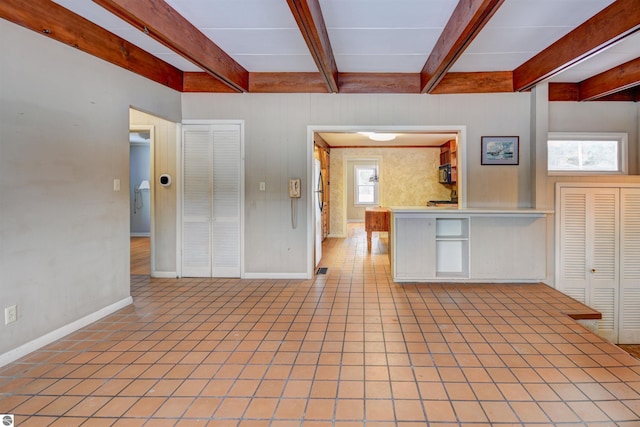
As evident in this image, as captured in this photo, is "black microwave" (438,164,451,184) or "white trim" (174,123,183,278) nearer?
"white trim" (174,123,183,278)

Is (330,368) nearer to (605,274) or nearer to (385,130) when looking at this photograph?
(385,130)

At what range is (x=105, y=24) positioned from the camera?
2.88 m

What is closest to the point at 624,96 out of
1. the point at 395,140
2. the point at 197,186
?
the point at 395,140

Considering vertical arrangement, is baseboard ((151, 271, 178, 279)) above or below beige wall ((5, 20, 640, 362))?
below

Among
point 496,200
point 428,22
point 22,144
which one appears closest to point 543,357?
point 496,200

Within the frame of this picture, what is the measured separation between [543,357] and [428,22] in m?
2.75

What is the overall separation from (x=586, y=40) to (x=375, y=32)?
1.84 m

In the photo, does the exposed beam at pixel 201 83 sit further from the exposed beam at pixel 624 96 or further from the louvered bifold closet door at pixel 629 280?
the louvered bifold closet door at pixel 629 280

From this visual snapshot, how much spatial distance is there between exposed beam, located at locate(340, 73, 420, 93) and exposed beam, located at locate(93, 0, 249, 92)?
1.38 m

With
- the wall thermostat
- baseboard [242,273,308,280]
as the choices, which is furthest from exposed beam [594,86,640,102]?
the wall thermostat

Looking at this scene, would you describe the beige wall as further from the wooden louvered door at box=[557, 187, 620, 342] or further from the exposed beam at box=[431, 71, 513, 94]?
the wooden louvered door at box=[557, 187, 620, 342]

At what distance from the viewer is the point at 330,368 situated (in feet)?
7.00

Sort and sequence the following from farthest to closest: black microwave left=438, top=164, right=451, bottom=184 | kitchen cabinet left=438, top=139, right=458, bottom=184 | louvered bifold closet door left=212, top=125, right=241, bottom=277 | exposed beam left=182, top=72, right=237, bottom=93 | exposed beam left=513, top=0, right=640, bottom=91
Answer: black microwave left=438, top=164, right=451, bottom=184
kitchen cabinet left=438, top=139, right=458, bottom=184
louvered bifold closet door left=212, top=125, right=241, bottom=277
exposed beam left=182, top=72, right=237, bottom=93
exposed beam left=513, top=0, right=640, bottom=91

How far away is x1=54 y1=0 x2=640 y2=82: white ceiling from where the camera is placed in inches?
102
